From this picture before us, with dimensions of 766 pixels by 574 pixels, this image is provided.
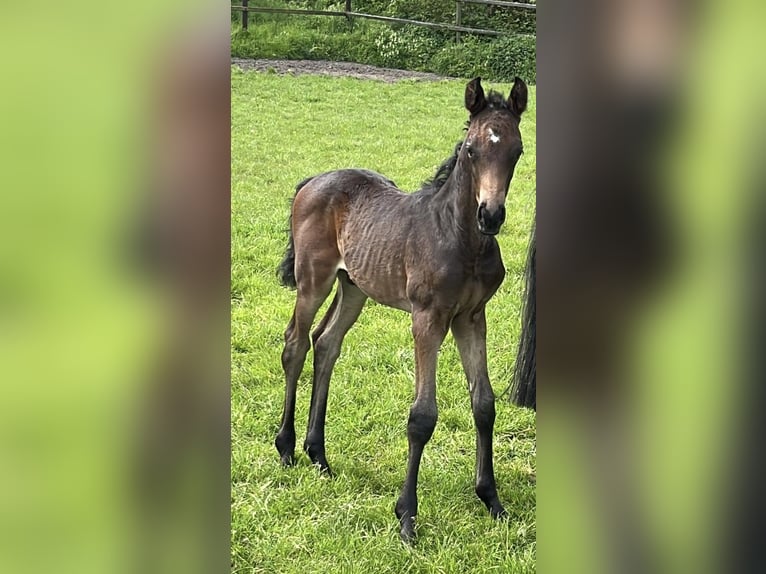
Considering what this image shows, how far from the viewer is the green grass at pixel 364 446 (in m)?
2.06

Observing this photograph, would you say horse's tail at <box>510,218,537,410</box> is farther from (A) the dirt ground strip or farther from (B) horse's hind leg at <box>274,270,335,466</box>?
(A) the dirt ground strip

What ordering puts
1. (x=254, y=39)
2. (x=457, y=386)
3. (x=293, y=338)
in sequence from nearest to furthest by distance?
(x=293, y=338)
(x=457, y=386)
(x=254, y=39)

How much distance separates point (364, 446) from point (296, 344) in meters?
0.44

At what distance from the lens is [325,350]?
264cm

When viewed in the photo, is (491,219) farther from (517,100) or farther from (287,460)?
(287,460)

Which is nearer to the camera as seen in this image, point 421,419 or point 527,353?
point 421,419

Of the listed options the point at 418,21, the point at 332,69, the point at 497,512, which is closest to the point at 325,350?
the point at 497,512
